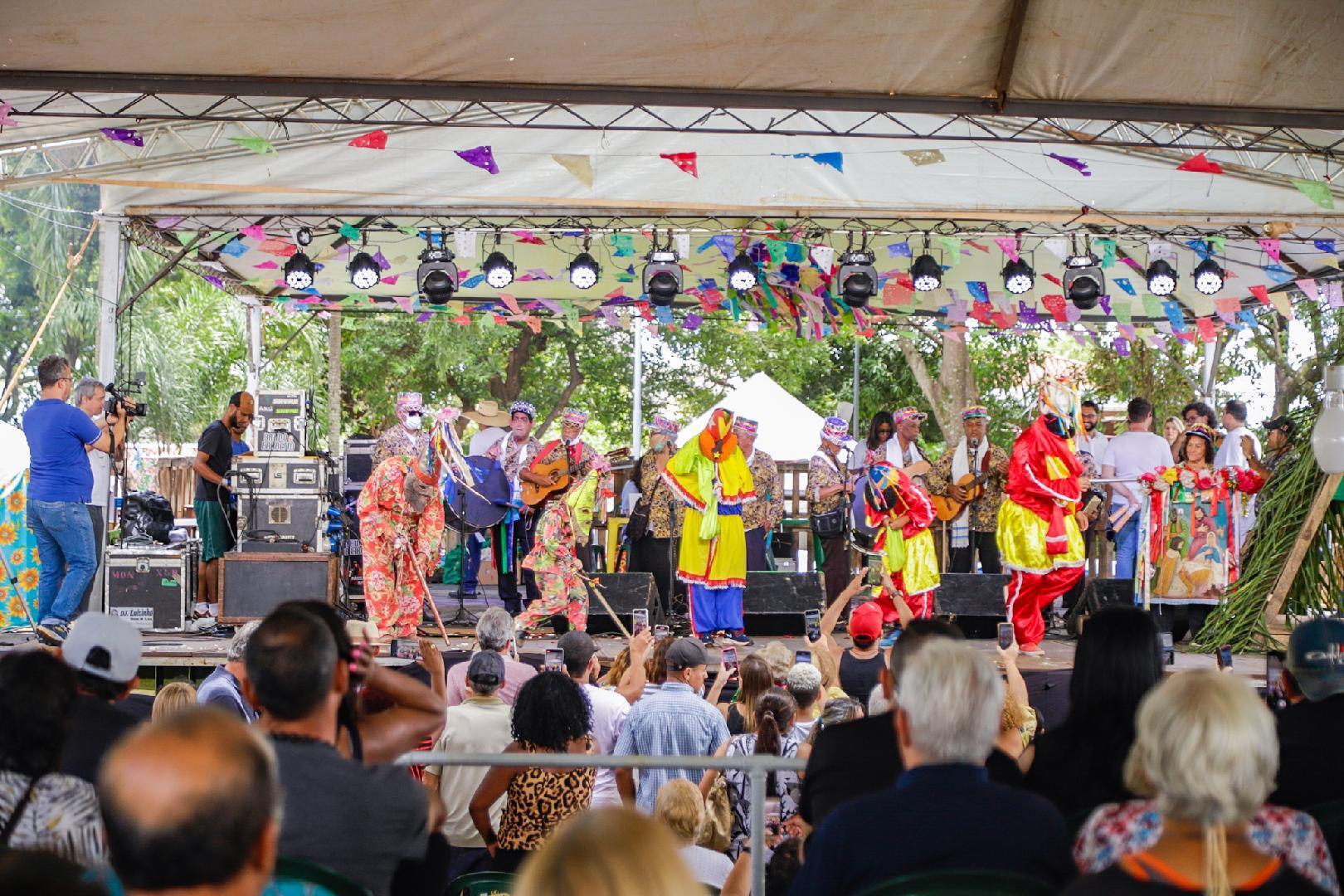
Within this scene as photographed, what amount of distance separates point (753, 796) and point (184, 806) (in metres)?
1.74

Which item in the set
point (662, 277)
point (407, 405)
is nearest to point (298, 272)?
point (407, 405)

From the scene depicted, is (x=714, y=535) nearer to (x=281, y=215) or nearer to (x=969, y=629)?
(x=969, y=629)

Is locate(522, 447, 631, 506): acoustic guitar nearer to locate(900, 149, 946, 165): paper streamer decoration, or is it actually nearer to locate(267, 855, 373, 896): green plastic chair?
locate(900, 149, 946, 165): paper streamer decoration

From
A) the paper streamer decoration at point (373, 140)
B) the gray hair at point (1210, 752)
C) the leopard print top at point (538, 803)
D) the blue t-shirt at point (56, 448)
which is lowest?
the leopard print top at point (538, 803)

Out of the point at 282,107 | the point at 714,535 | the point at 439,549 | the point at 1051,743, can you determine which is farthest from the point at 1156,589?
the point at 1051,743

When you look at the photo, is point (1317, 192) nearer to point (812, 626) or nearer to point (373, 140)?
point (812, 626)

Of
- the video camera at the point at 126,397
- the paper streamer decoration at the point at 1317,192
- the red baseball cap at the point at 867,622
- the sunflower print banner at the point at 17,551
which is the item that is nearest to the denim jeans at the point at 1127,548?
the paper streamer decoration at the point at 1317,192

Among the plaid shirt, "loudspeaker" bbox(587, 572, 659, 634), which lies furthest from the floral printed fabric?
"loudspeaker" bbox(587, 572, 659, 634)

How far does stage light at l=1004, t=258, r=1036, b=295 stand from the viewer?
38.9 ft

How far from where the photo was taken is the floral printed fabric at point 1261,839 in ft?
7.97

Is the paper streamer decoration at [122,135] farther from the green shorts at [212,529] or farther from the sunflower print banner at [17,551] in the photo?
the green shorts at [212,529]

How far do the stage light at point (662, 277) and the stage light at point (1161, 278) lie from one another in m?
3.91

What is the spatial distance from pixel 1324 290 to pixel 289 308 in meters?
9.95

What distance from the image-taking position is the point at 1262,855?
2189 mm
